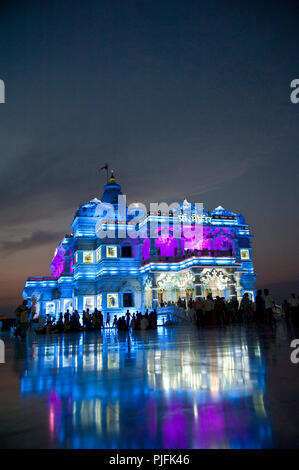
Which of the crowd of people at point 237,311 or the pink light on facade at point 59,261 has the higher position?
the pink light on facade at point 59,261

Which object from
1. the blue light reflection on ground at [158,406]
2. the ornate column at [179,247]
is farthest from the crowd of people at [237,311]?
the ornate column at [179,247]

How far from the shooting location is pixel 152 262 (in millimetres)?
43812

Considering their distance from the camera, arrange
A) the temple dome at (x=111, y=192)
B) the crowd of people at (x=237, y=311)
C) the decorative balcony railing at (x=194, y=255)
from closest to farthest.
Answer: the crowd of people at (x=237, y=311)
the decorative balcony railing at (x=194, y=255)
the temple dome at (x=111, y=192)

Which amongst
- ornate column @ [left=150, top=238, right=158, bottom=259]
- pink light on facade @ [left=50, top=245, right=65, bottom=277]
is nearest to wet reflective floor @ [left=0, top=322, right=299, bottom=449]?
ornate column @ [left=150, top=238, right=158, bottom=259]

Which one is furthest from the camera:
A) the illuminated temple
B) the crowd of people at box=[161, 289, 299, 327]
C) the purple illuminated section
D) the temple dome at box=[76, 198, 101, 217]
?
the temple dome at box=[76, 198, 101, 217]

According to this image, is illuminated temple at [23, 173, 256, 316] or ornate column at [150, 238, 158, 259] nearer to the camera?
illuminated temple at [23, 173, 256, 316]

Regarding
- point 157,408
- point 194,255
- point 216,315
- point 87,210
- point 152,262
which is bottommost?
point 157,408

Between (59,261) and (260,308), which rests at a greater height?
(59,261)

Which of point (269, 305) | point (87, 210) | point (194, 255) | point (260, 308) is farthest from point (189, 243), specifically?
point (269, 305)

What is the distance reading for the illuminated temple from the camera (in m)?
43.0

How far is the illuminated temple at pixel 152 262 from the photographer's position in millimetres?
43000

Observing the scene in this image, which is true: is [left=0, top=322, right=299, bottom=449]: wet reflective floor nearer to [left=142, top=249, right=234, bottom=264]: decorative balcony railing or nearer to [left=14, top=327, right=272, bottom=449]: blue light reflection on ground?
[left=14, top=327, right=272, bottom=449]: blue light reflection on ground

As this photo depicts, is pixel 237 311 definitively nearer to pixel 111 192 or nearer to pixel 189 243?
pixel 189 243

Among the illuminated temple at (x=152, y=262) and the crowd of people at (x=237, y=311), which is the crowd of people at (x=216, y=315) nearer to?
the crowd of people at (x=237, y=311)
